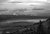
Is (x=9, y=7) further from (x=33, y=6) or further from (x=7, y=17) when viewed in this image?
(x=33, y=6)

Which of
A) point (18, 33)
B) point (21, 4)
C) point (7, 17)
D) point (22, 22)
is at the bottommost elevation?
point (18, 33)

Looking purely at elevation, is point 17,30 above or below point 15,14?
below

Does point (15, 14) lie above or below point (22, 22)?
above

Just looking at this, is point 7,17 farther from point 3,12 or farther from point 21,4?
point 21,4

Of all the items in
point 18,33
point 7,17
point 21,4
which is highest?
point 21,4

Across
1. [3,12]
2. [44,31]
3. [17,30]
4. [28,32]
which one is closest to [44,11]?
[44,31]

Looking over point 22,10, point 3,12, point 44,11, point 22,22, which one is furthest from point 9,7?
point 44,11
